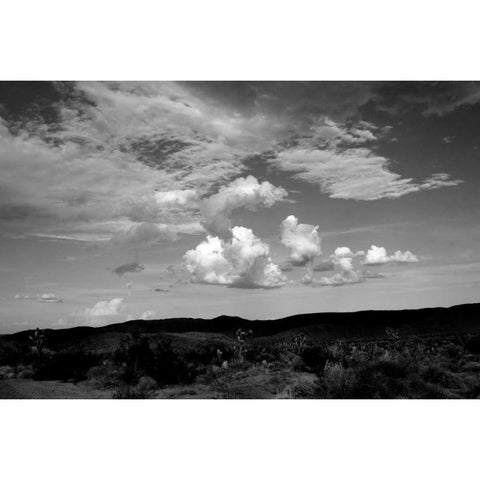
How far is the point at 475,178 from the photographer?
11.2m

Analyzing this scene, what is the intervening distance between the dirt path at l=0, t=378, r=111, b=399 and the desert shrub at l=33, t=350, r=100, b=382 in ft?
2.44

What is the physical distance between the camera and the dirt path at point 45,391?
9.07m

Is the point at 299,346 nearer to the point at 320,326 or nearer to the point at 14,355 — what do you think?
the point at 320,326

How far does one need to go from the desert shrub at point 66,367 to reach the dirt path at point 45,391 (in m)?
0.74

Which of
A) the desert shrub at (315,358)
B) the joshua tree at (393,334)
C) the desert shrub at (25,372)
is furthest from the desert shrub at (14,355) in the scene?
the joshua tree at (393,334)

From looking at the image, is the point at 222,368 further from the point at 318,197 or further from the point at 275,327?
the point at 275,327

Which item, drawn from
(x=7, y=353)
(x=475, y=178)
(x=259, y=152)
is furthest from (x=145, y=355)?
(x=475, y=178)

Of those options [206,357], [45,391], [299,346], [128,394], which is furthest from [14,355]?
[299,346]

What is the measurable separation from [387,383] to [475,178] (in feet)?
18.2

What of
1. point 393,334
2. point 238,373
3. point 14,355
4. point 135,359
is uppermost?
point 393,334

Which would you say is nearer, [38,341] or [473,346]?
[38,341]

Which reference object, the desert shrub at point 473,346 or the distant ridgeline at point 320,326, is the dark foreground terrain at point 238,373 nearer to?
the desert shrub at point 473,346

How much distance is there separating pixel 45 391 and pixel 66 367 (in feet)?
7.62

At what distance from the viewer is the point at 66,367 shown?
11.8m
